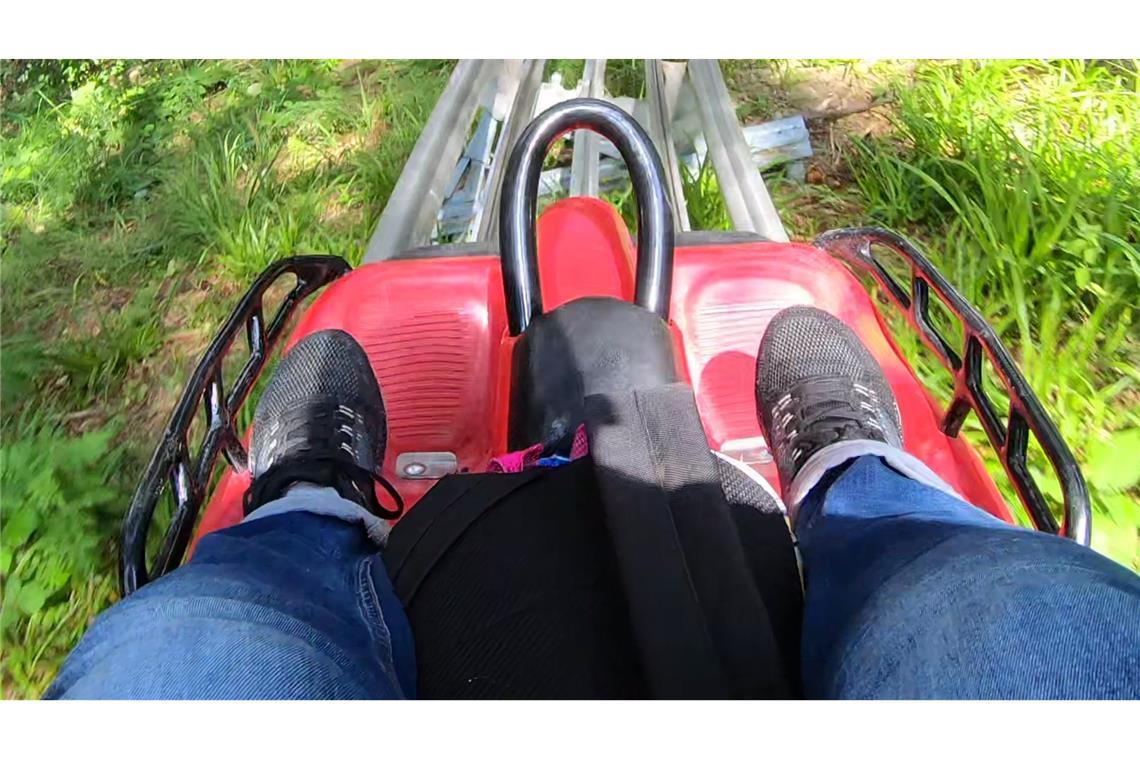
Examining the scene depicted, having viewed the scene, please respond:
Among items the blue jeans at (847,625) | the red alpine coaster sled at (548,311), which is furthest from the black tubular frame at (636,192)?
the blue jeans at (847,625)

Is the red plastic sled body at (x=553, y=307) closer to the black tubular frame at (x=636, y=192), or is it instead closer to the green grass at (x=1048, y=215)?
the black tubular frame at (x=636, y=192)

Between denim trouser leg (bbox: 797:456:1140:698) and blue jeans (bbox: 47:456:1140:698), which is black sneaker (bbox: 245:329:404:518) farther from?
denim trouser leg (bbox: 797:456:1140:698)

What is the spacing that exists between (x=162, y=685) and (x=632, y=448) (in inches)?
13.8

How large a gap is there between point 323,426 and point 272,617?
1.38ft

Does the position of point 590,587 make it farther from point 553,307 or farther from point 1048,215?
point 1048,215

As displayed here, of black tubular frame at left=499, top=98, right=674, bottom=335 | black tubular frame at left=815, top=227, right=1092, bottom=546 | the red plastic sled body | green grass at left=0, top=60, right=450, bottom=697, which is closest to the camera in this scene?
black tubular frame at left=815, top=227, right=1092, bottom=546

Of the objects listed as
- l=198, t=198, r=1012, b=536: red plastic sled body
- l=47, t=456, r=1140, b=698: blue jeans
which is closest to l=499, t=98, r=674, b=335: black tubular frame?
l=198, t=198, r=1012, b=536: red plastic sled body

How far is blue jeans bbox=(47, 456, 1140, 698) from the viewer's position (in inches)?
20.0

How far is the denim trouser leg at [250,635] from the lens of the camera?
Answer: 527mm

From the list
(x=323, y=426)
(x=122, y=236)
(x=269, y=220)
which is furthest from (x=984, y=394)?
(x=122, y=236)

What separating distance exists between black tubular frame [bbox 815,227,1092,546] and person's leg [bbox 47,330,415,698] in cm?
55

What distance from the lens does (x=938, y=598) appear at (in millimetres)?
561

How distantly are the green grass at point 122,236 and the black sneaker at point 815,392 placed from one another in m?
0.92

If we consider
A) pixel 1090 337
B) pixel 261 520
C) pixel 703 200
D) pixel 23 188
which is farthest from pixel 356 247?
pixel 1090 337
